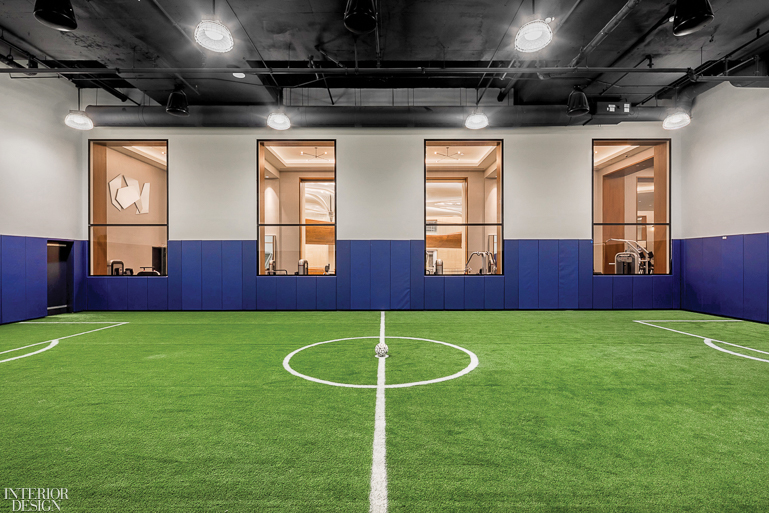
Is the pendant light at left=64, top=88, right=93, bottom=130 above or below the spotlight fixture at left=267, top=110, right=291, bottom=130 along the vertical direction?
below

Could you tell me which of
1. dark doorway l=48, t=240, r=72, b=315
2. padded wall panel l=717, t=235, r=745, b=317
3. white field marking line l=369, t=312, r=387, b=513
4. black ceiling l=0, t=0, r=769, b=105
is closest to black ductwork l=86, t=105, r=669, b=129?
black ceiling l=0, t=0, r=769, b=105

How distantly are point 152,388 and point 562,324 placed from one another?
706 cm

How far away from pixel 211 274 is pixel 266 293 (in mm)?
1600

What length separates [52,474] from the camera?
2.09 metres

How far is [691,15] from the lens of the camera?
4.66 metres

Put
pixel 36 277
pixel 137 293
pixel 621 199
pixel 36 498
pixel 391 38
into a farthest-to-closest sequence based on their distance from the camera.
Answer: pixel 621 199 < pixel 137 293 < pixel 36 277 < pixel 391 38 < pixel 36 498

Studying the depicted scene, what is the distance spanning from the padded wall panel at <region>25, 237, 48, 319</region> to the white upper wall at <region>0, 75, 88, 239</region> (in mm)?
293

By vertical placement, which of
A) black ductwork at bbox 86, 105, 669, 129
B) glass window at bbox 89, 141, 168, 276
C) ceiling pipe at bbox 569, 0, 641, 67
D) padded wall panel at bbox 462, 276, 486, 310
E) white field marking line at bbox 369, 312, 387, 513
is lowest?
white field marking line at bbox 369, 312, 387, 513

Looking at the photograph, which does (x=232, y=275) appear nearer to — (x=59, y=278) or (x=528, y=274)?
(x=59, y=278)

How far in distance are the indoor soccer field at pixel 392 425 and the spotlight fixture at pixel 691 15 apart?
446 cm

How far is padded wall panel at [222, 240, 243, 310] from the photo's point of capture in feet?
31.3

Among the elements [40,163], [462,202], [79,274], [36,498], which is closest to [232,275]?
[79,274]

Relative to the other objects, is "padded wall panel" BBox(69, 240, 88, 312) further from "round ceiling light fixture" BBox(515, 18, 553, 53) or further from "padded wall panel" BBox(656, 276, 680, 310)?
"padded wall panel" BBox(656, 276, 680, 310)

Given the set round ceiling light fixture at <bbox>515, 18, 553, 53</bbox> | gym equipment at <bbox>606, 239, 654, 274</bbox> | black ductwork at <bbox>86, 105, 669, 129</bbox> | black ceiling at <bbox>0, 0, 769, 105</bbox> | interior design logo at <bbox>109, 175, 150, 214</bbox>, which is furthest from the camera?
interior design logo at <bbox>109, 175, 150, 214</bbox>
